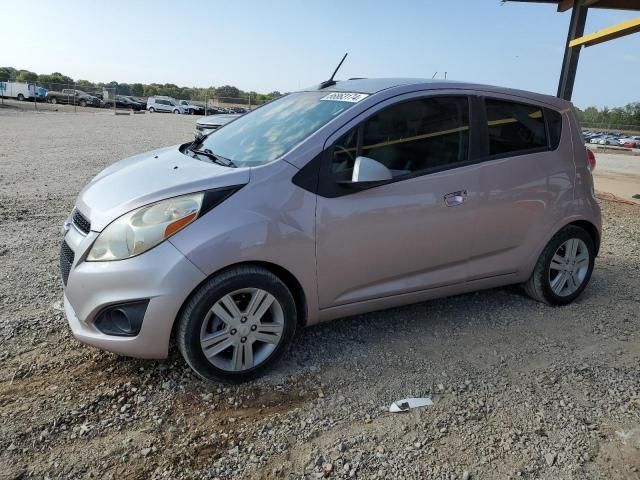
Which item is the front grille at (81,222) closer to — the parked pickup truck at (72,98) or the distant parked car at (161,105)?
the parked pickup truck at (72,98)

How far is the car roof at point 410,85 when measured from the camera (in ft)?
11.5

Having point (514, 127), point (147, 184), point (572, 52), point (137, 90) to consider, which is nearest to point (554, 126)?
point (514, 127)

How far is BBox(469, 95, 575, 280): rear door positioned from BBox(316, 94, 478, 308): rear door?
0.15 meters

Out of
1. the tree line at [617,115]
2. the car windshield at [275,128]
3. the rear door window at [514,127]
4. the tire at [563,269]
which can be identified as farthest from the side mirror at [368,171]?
the tree line at [617,115]

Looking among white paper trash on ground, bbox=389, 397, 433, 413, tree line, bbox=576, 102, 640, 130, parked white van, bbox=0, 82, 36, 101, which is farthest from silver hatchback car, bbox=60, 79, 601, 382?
tree line, bbox=576, 102, 640, 130

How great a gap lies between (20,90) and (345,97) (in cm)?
5078

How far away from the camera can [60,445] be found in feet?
8.08

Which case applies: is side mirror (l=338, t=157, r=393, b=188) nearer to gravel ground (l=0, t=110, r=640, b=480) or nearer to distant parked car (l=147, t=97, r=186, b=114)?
gravel ground (l=0, t=110, r=640, b=480)

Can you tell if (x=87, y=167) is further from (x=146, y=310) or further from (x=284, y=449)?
(x=284, y=449)

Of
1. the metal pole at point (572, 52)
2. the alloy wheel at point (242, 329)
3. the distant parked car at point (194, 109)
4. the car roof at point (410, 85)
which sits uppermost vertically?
the metal pole at point (572, 52)

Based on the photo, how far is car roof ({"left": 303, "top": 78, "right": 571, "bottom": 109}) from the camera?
3.50m

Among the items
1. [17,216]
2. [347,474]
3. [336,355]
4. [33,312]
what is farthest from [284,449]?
[17,216]

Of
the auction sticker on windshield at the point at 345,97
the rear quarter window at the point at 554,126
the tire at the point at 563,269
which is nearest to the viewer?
the auction sticker on windshield at the point at 345,97

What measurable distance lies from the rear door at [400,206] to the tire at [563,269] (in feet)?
2.86
